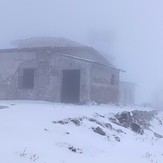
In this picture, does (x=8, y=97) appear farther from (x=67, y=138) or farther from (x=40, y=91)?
(x=67, y=138)

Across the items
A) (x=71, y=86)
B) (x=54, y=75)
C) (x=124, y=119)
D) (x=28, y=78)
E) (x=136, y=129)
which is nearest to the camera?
(x=136, y=129)

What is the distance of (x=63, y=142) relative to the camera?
24.2 feet

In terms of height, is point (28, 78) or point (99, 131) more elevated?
point (28, 78)

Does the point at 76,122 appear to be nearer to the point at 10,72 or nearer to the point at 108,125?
the point at 108,125

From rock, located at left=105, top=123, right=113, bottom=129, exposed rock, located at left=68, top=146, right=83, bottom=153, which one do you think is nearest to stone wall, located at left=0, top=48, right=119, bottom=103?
rock, located at left=105, top=123, right=113, bottom=129

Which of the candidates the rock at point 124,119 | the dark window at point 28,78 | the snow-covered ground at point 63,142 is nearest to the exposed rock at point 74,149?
the snow-covered ground at point 63,142

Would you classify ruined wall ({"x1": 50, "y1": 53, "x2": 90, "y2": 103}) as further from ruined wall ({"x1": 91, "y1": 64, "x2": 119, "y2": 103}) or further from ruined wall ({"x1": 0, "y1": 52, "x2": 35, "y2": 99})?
ruined wall ({"x1": 0, "y1": 52, "x2": 35, "y2": 99})

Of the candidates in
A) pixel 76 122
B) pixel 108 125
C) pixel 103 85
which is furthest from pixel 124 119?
pixel 103 85

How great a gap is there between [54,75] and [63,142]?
11470 mm

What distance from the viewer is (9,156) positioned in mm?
5609

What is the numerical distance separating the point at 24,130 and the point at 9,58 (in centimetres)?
1341

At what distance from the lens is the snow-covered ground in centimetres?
613

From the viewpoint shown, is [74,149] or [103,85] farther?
[103,85]

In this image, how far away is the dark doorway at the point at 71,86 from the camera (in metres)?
19.6
